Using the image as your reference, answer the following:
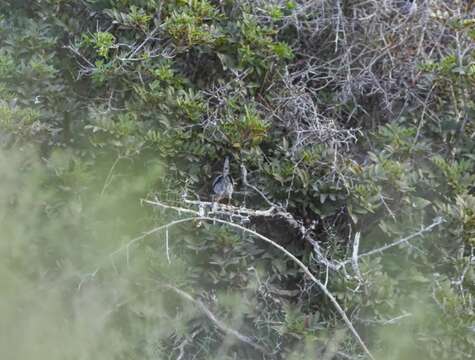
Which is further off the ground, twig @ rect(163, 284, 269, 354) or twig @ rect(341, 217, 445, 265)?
twig @ rect(341, 217, 445, 265)

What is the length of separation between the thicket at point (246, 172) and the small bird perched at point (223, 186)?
0.05 meters

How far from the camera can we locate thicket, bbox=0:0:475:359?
113 inches

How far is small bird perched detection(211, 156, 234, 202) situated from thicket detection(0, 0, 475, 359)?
5 cm

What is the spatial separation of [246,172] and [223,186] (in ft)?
0.44

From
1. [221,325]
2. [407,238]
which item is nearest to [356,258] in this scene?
[407,238]

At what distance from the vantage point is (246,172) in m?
3.24

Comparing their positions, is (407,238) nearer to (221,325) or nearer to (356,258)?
(356,258)

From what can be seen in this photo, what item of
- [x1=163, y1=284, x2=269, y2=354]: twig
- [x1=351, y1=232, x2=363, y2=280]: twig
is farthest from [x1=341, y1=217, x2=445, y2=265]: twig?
[x1=163, y1=284, x2=269, y2=354]: twig

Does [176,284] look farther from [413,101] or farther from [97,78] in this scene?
[413,101]

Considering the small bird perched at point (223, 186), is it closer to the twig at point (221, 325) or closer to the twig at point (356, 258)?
the twig at point (221, 325)

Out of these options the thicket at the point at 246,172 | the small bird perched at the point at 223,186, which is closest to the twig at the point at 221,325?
the thicket at the point at 246,172

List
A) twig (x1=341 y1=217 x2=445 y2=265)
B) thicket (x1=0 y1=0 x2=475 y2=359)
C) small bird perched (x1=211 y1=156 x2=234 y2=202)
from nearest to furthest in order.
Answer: thicket (x1=0 y1=0 x2=475 y2=359) < twig (x1=341 y1=217 x2=445 y2=265) < small bird perched (x1=211 y1=156 x2=234 y2=202)

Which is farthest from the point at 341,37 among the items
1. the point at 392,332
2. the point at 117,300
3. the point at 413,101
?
the point at 117,300

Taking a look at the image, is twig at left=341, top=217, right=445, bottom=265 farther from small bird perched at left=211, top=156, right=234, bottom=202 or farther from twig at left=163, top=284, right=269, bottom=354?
small bird perched at left=211, top=156, right=234, bottom=202
